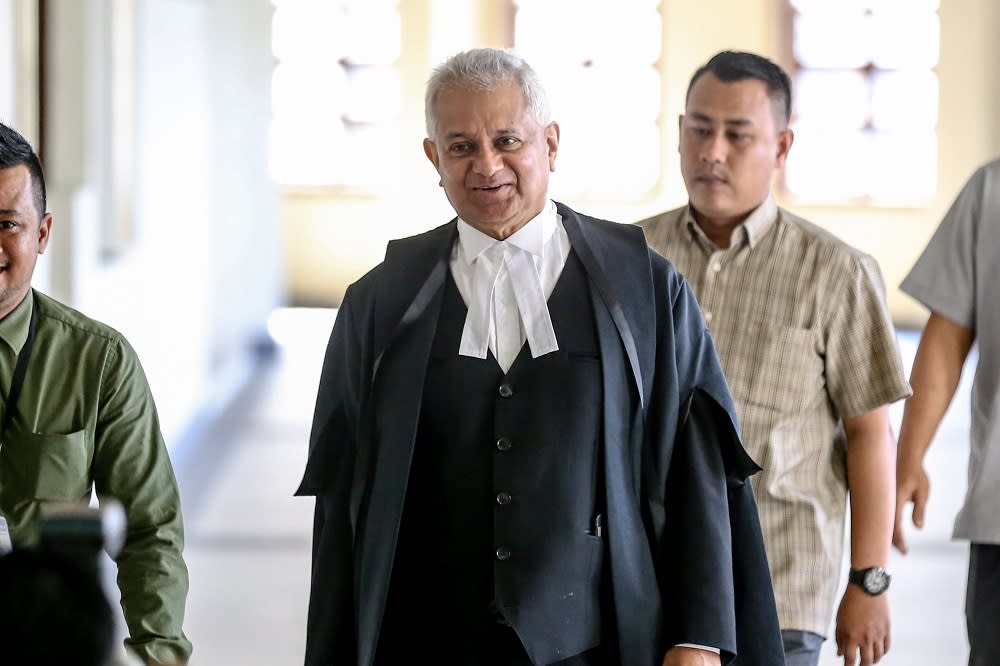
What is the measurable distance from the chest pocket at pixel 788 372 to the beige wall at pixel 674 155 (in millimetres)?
12920

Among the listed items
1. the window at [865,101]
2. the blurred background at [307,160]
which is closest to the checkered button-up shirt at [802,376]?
the blurred background at [307,160]

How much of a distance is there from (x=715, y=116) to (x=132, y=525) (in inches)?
66.3

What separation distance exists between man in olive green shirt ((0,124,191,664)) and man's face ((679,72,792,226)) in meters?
1.48

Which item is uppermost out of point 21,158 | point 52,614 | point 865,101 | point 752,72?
point 865,101

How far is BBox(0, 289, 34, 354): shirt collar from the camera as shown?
244 cm

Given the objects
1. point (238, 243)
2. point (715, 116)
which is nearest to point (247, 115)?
point (238, 243)

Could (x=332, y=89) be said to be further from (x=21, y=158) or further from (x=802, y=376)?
(x=21, y=158)

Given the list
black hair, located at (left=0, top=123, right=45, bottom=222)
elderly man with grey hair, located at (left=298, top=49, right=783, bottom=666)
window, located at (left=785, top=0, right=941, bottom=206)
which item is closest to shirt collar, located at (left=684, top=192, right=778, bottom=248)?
elderly man with grey hair, located at (left=298, top=49, right=783, bottom=666)

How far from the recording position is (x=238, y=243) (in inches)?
549

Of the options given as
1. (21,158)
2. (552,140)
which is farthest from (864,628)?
(21,158)

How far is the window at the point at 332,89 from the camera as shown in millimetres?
17578

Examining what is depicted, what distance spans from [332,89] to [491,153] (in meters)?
15.6

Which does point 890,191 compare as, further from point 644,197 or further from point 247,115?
point 247,115

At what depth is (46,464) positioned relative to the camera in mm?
2404
